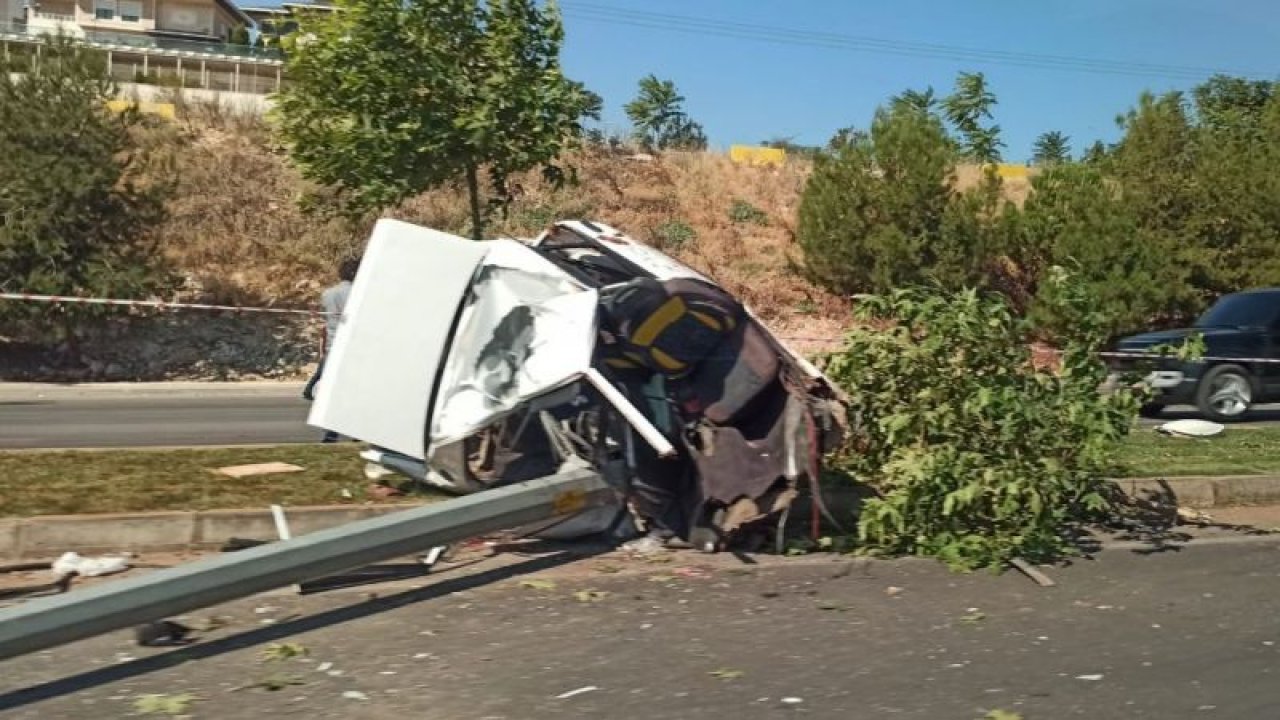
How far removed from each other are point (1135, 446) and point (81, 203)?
60.9ft

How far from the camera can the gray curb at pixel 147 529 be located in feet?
20.8

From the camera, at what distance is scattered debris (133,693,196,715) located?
4262 mm

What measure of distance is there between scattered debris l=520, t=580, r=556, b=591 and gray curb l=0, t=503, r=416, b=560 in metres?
1.33

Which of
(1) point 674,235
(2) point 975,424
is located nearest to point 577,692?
(2) point 975,424

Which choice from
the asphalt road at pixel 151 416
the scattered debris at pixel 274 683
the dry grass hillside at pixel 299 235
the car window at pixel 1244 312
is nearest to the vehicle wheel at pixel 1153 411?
the car window at pixel 1244 312

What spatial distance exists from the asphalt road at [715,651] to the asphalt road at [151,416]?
685cm

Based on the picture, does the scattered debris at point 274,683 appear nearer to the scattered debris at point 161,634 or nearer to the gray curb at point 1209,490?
the scattered debris at point 161,634

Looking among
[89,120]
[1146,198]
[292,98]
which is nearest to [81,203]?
[89,120]

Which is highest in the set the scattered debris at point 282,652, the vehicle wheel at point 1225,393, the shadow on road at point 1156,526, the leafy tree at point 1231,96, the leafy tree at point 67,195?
the leafy tree at point 1231,96

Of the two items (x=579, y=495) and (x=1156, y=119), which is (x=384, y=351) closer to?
(x=579, y=495)

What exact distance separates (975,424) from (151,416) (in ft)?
38.2

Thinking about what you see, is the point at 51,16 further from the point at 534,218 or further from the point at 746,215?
the point at 746,215

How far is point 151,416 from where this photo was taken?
1525 cm

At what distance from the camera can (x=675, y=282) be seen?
7043mm
